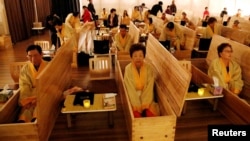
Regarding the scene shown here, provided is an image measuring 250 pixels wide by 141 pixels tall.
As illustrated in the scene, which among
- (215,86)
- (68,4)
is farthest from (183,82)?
(68,4)

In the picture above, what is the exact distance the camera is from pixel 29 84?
2832 millimetres

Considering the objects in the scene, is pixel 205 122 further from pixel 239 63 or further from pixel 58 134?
pixel 58 134

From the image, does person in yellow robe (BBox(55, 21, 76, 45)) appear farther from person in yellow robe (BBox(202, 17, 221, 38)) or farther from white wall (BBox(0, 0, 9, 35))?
person in yellow robe (BBox(202, 17, 221, 38))

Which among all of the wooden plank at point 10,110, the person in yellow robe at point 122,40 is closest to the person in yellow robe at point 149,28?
the person in yellow robe at point 122,40

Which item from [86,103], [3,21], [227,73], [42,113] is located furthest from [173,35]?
A: [3,21]

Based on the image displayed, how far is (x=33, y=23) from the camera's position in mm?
9633

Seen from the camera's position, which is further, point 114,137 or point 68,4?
point 68,4

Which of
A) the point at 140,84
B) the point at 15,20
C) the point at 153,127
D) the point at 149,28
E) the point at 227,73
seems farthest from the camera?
the point at 15,20

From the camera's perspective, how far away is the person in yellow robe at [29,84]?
8.89ft

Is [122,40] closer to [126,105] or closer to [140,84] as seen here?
[140,84]

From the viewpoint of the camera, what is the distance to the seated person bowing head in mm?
2807

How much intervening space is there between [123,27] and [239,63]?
2.53 metres

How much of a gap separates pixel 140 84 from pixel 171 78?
1.28ft

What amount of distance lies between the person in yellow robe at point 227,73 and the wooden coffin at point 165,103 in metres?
0.81
